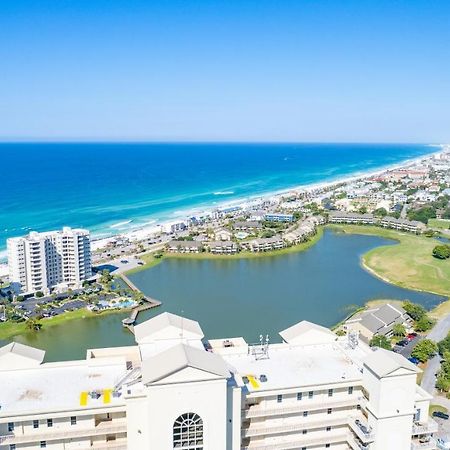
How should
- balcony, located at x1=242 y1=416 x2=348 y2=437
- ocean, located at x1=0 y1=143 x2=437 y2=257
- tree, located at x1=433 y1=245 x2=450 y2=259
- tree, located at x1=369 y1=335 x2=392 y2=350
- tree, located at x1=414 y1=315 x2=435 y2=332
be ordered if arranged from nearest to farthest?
balcony, located at x1=242 y1=416 x2=348 y2=437 → tree, located at x1=369 y1=335 x2=392 y2=350 → tree, located at x1=414 y1=315 x2=435 y2=332 → tree, located at x1=433 y1=245 x2=450 y2=259 → ocean, located at x1=0 y1=143 x2=437 y2=257

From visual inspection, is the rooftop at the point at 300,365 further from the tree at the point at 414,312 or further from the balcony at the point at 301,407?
the tree at the point at 414,312

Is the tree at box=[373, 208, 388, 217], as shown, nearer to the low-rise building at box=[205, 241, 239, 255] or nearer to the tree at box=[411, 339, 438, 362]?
the low-rise building at box=[205, 241, 239, 255]

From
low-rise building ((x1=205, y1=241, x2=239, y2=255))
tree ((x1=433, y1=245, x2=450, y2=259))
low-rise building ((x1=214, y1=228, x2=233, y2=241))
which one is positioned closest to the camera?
tree ((x1=433, y1=245, x2=450, y2=259))

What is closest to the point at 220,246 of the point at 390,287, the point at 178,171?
the point at 390,287

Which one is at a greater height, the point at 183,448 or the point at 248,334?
the point at 183,448

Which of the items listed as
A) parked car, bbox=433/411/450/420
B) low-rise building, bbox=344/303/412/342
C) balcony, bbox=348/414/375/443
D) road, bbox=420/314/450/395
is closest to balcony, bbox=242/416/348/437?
balcony, bbox=348/414/375/443

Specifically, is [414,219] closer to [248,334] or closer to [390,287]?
[390,287]
